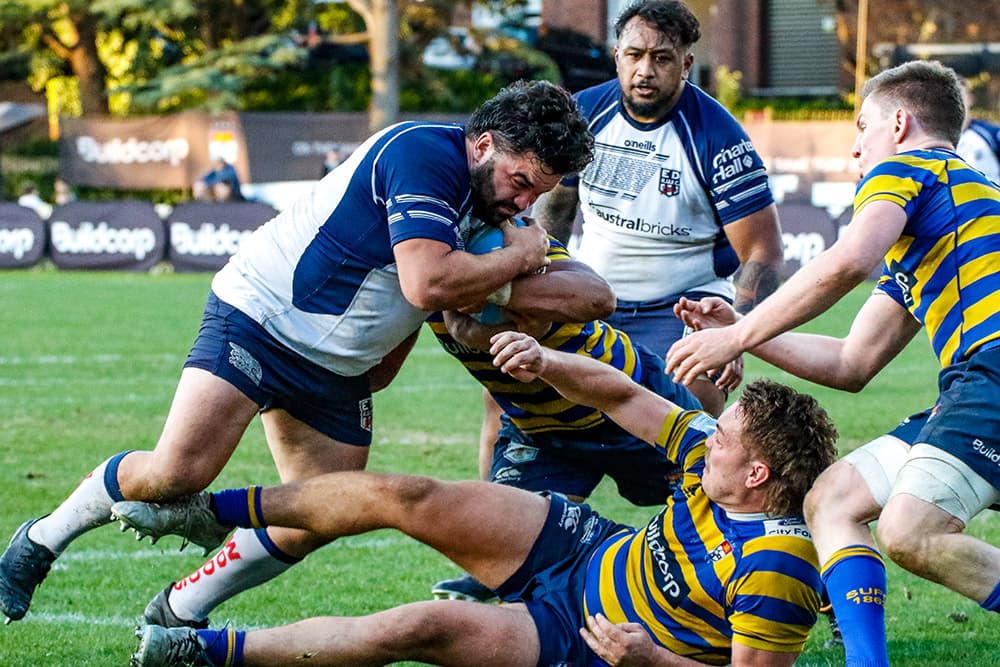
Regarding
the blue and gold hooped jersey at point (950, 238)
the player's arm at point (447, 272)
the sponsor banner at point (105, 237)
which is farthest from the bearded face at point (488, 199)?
the sponsor banner at point (105, 237)

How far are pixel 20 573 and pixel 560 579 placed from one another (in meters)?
1.79

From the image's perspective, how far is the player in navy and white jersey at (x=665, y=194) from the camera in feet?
20.4

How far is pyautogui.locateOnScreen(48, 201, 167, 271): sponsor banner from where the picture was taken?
2133 cm

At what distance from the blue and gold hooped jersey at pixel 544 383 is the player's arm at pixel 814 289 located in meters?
0.96

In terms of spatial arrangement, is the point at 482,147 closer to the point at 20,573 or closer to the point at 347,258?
the point at 347,258

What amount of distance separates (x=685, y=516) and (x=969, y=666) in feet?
4.14

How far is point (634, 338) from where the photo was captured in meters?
6.43

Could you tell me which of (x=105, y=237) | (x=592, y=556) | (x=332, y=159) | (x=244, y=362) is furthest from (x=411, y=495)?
(x=332, y=159)

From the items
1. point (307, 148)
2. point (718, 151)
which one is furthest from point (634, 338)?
point (307, 148)

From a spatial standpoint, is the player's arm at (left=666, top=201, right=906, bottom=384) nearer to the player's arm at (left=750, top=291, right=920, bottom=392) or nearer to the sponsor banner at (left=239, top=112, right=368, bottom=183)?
the player's arm at (left=750, top=291, right=920, bottom=392)

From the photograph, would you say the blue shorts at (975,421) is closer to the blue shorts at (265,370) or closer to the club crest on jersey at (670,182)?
the blue shorts at (265,370)

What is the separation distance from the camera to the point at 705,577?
171 inches

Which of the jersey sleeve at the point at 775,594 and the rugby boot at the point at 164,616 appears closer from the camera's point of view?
the jersey sleeve at the point at 775,594

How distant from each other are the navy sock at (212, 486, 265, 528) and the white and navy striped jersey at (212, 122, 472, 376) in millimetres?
505
